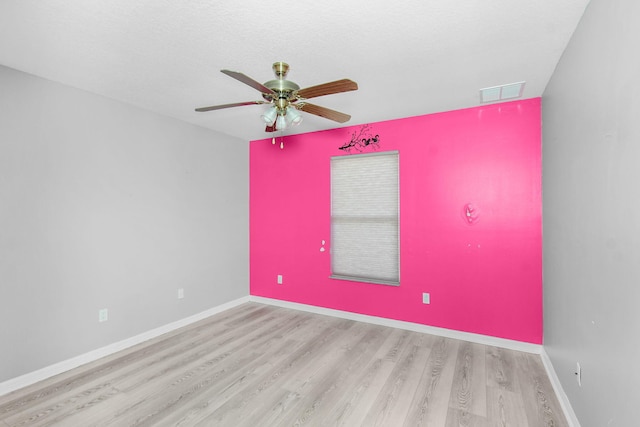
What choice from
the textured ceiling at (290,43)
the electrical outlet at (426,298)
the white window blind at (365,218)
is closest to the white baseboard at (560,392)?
the electrical outlet at (426,298)

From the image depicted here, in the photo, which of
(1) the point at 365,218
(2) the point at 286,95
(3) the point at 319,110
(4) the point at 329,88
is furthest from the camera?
(1) the point at 365,218

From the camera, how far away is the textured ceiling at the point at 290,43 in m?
1.68

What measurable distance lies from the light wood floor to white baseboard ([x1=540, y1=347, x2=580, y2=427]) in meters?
0.05

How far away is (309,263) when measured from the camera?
14.0 feet

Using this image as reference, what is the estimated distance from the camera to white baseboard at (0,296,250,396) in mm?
2359

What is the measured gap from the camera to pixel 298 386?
7.93ft

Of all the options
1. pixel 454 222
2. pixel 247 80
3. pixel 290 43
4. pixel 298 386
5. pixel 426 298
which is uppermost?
pixel 290 43

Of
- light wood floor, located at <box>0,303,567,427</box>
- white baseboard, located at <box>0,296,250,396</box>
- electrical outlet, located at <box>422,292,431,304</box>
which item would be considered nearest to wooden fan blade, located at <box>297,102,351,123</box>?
light wood floor, located at <box>0,303,567,427</box>

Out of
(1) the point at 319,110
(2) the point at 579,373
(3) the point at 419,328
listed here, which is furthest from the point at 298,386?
(1) the point at 319,110

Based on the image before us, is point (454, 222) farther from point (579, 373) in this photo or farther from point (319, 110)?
point (319, 110)

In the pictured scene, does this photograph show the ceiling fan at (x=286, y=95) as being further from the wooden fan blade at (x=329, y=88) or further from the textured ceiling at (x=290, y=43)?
the textured ceiling at (x=290, y=43)

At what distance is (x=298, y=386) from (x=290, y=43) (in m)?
2.61

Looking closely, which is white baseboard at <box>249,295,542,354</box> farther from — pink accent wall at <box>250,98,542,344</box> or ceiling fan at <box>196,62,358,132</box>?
ceiling fan at <box>196,62,358,132</box>

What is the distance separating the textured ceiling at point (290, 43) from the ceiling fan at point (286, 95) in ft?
1.02
